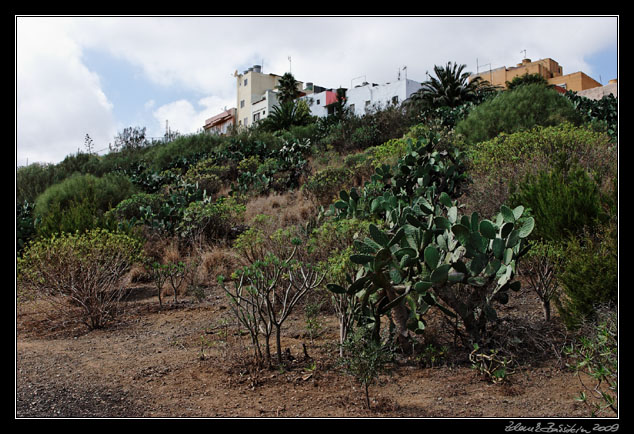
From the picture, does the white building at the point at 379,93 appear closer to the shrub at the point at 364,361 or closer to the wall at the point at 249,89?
the wall at the point at 249,89

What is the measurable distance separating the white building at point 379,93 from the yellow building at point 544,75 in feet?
33.0

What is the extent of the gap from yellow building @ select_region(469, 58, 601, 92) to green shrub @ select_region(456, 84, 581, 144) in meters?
27.4

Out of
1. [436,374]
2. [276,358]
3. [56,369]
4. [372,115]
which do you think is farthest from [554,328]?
[372,115]

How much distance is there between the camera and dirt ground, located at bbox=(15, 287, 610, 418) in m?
2.87

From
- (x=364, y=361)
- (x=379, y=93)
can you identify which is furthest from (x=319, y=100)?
(x=364, y=361)

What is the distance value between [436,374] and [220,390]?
1.49 m

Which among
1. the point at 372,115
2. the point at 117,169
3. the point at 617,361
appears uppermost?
the point at 372,115

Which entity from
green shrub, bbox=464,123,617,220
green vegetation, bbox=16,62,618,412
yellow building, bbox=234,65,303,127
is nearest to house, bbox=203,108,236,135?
yellow building, bbox=234,65,303,127

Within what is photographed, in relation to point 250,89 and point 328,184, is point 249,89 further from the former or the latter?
point 328,184

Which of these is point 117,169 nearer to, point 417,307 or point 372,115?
point 372,115

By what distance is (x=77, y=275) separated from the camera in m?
5.43

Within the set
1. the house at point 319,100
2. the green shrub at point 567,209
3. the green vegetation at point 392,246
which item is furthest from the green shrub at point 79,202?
the house at point 319,100

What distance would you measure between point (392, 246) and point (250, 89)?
154 feet

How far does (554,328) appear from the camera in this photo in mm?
3900
